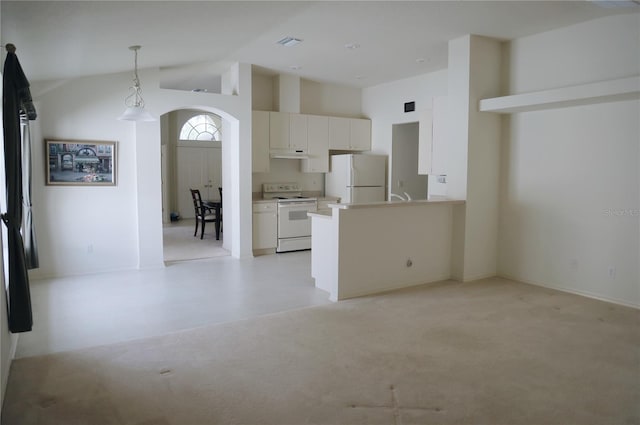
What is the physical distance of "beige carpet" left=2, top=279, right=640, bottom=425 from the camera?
249cm

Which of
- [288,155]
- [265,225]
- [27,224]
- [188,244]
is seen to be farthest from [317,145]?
[27,224]

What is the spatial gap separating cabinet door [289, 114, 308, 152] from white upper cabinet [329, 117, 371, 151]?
511 millimetres

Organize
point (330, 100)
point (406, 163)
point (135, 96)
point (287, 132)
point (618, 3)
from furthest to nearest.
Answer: point (330, 100) → point (406, 163) → point (287, 132) → point (135, 96) → point (618, 3)

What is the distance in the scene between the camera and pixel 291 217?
23.9ft

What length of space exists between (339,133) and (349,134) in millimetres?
194

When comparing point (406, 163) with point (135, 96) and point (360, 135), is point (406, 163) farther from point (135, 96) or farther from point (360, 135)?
point (135, 96)

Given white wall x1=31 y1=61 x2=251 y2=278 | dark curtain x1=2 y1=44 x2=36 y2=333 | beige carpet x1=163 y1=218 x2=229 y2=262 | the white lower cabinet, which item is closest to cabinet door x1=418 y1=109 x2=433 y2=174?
the white lower cabinet

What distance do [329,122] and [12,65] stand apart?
17.2 feet

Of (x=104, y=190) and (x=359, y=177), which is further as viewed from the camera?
(x=359, y=177)

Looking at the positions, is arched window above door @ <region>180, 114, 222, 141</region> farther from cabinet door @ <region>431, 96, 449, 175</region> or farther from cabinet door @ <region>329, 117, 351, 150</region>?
cabinet door @ <region>431, 96, 449, 175</region>

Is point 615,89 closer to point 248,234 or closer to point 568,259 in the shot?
point 568,259

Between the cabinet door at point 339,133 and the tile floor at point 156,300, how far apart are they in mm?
2457

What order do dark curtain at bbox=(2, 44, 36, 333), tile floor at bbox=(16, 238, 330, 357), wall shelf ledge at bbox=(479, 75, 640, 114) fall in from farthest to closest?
wall shelf ledge at bbox=(479, 75, 640, 114) < tile floor at bbox=(16, 238, 330, 357) < dark curtain at bbox=(2, 44, 36, 333)

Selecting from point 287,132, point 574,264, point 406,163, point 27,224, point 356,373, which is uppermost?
point 287,132
